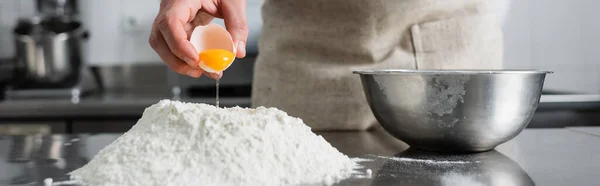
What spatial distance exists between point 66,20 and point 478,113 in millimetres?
1736

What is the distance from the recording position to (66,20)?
2.18 meters

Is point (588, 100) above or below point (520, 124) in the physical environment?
below

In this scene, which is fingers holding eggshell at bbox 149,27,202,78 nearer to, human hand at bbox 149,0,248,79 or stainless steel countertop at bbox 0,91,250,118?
human hand at bbox 149,0,248,79

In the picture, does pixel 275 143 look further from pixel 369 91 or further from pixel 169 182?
pixel 369 91

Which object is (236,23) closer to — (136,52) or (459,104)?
(459,104)

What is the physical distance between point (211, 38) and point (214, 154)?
0.23 m

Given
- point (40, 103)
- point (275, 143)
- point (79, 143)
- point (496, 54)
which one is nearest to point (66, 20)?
point (40, 103)

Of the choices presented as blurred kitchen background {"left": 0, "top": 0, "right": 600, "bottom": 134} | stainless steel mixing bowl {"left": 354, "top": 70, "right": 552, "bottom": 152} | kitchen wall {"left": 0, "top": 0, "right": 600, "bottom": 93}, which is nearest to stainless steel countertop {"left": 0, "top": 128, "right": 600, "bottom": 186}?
stainless steel mixing bowl {"left": 354, "top": 70, "right": 552, "bottom": 152}

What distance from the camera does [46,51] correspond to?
2098mm

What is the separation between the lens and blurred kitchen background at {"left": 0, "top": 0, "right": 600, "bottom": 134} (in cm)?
213

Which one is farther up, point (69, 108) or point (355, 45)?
point (355, 45)

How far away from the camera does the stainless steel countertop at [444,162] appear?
27.4 inches

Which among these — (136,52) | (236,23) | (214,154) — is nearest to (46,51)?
(136,52)

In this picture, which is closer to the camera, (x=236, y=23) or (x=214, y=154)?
(x=214, y=154)
